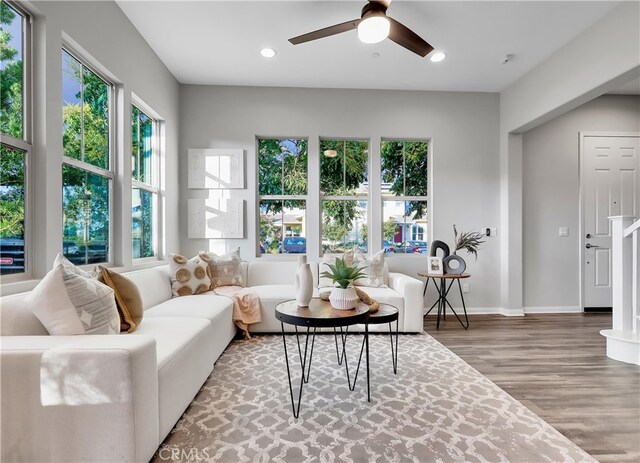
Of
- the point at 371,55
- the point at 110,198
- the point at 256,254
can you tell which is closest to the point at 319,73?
the point at 371,55

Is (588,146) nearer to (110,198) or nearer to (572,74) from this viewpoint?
(572,74)

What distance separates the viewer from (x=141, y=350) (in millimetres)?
1340

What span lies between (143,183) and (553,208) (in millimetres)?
5238

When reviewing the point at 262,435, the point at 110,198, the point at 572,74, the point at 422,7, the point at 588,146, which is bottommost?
the point at 262,435

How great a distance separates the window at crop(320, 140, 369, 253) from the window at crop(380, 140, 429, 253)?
31 cm

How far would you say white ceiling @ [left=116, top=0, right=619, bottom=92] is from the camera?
2740 mm

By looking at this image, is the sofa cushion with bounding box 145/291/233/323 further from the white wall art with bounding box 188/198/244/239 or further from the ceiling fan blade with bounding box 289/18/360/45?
the ceiling fan blade with bounding box 289/18/360/45

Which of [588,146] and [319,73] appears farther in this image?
[588,146]

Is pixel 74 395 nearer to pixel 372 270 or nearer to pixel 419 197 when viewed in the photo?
pixel 372 270

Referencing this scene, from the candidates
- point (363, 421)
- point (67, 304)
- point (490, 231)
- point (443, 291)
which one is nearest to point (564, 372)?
point (443, 291)

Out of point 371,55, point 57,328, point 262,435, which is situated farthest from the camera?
point 371,55

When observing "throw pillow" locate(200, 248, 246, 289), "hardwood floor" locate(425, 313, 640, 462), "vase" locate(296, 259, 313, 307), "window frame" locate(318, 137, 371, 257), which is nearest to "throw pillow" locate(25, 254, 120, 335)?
"vase" locate(296, 259, 313, 307)

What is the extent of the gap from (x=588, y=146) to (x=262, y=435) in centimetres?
541

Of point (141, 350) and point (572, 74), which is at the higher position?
point (572, 74)
